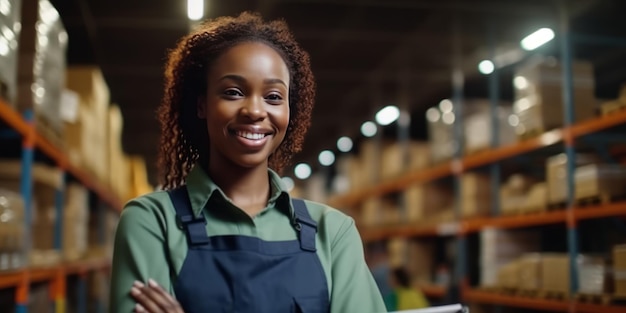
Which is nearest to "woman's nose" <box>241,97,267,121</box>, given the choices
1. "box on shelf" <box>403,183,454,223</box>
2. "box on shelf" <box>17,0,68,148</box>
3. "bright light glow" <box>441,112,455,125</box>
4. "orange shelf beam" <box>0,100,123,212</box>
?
"orange shelf beam" <box>0,100,123,212</box>

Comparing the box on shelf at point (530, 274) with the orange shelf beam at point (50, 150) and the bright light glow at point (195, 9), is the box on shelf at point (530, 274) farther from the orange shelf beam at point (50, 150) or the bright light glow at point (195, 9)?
the bright light glow at point (195, 9)

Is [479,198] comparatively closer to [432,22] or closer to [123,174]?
[432,22]

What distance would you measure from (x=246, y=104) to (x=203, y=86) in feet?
0.69

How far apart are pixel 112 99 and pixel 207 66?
1317 centimetres

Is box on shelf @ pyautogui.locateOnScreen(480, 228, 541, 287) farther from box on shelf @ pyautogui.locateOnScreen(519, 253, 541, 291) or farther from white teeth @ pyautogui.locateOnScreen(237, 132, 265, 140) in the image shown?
white teeth @ pyautogui.locateOnScreen(237, 132, 265, 140)

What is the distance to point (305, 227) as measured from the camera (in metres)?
1.82

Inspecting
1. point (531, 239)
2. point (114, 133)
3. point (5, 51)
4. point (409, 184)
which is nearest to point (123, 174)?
point (114, 133)

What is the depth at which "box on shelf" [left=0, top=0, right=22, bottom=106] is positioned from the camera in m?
3.53

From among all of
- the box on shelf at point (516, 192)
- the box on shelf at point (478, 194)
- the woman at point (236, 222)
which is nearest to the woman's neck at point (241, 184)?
the woman at point (236, 222)

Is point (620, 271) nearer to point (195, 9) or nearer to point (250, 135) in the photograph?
point (250, 135)

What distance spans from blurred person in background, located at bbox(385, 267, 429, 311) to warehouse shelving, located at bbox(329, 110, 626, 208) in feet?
5.22

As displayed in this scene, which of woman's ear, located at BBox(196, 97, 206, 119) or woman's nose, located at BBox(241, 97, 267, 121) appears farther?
woman's ear, located at BBox(196, 97, 206, 119)

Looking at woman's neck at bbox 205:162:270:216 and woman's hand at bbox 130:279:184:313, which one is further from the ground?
woman's neck at bbox 205:162:270:216

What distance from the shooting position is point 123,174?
10.5 meters
